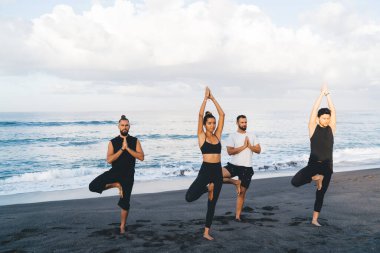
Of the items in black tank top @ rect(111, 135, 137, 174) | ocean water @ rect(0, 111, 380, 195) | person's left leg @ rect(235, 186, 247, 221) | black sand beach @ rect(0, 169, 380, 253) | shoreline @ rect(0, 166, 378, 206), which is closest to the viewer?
black sand beach @ rect(0, 169, 380, 253)

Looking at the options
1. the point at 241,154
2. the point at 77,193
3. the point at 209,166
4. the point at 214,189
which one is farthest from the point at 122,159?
the point at 77,193

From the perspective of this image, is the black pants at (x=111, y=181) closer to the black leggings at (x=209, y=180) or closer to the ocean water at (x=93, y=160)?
the black leggings at (x=209, y=180)

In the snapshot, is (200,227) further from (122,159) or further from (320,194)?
(320,194)

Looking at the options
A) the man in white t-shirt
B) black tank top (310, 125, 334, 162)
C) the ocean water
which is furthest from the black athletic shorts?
the ocean water

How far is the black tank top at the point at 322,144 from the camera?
6398 mm

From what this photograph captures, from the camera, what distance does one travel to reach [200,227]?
6.82 meters

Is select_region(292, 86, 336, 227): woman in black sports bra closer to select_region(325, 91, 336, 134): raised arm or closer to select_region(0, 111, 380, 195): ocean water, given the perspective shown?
select_region(325, 91, 336, 134): raised arm

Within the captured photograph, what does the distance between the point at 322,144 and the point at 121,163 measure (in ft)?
12.7

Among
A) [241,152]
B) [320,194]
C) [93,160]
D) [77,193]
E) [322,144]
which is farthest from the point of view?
[93,160]

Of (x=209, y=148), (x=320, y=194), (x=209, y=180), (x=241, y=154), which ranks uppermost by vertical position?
(x=209, y=148)

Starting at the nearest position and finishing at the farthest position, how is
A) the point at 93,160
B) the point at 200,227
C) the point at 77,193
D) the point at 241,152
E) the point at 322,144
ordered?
the point at 322,144 < the point at 200,227 < the point at 241,152 < the point at 77,193 < the point at 93,160

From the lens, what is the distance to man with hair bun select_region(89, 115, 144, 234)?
19.9ft

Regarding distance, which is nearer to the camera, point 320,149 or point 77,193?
point 320,149

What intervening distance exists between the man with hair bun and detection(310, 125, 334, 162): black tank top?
11.0 ft
